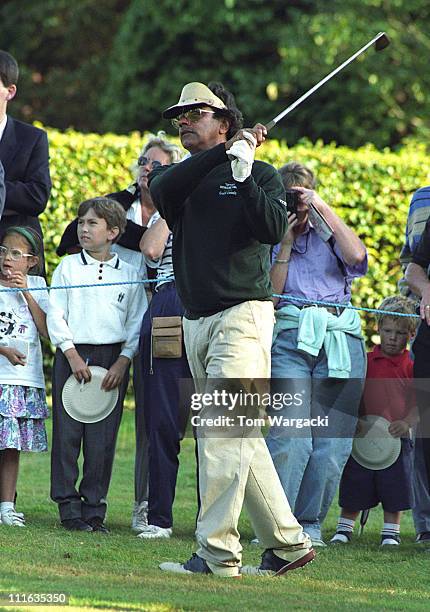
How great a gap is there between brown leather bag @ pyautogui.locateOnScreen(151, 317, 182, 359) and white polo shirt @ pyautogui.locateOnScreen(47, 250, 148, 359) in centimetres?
31

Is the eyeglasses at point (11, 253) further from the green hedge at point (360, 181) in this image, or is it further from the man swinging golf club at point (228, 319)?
the green hedge at point (360, 181)

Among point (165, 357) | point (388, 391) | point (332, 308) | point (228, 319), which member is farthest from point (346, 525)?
point (228, 319)

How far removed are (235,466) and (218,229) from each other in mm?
1038

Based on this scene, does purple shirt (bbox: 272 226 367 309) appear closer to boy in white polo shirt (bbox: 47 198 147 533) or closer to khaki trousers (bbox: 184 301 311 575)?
boy in white polo shirt (bbox: 47 198 147 533)

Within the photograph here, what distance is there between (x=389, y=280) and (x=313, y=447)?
5804 mm

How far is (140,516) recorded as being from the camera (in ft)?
24.6

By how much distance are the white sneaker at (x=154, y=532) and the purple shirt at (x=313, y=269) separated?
4.48ft

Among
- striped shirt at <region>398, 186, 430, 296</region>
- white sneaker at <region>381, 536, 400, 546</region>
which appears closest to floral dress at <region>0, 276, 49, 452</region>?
white sneaker at <region>381, 536, 400, 546</region>

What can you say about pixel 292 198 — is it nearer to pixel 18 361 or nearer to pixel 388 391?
pixel 388 391

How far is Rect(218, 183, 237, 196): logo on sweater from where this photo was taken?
19.1 feet

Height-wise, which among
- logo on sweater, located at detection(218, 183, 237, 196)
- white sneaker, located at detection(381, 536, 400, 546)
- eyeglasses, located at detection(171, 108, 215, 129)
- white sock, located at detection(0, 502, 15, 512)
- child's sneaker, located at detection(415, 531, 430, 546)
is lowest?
white sneaker, located at detection(381, 536, 400, 546)

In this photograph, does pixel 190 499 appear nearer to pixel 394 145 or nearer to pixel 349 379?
pixel 349 379

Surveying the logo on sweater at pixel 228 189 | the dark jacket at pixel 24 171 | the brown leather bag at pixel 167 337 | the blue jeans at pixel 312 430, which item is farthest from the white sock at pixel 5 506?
the logo on sweater at pixel 228 189

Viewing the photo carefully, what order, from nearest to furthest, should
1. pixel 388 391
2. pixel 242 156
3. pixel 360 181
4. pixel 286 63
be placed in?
pixel 242 156 < pixel 388 391 < pixel 360 181 < pixel 286 63
